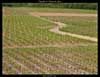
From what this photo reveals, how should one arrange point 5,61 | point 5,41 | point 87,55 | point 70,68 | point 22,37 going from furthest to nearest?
point 22,37 → point 5,41 → point 87,55 → point 5,61 → point 70,68

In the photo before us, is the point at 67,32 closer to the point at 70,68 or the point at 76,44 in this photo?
the point at 76,44

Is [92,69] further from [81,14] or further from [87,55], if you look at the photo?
[81,14]

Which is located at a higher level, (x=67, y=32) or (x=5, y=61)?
(x=5, y=61)

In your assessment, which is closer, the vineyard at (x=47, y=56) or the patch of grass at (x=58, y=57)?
the vineyard at (x=47, y=56)

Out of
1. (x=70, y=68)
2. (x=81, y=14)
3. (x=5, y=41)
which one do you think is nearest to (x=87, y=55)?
(x=70, y=68)

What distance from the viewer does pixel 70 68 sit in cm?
945

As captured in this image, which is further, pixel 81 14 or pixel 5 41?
pixel 81 14

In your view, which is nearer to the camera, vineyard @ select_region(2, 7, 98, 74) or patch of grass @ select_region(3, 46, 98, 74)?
vineyard @ select_region(2, 7, 98, 74)

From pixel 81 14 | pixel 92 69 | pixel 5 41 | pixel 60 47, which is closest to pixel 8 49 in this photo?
pixel 5 41

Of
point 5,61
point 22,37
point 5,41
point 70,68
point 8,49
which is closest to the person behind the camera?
point 70,68

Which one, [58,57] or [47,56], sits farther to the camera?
[47,56]

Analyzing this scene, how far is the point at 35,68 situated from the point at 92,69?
2.05 m

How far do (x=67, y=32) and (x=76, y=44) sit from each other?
3773 mm

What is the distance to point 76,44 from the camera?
14.4 m
